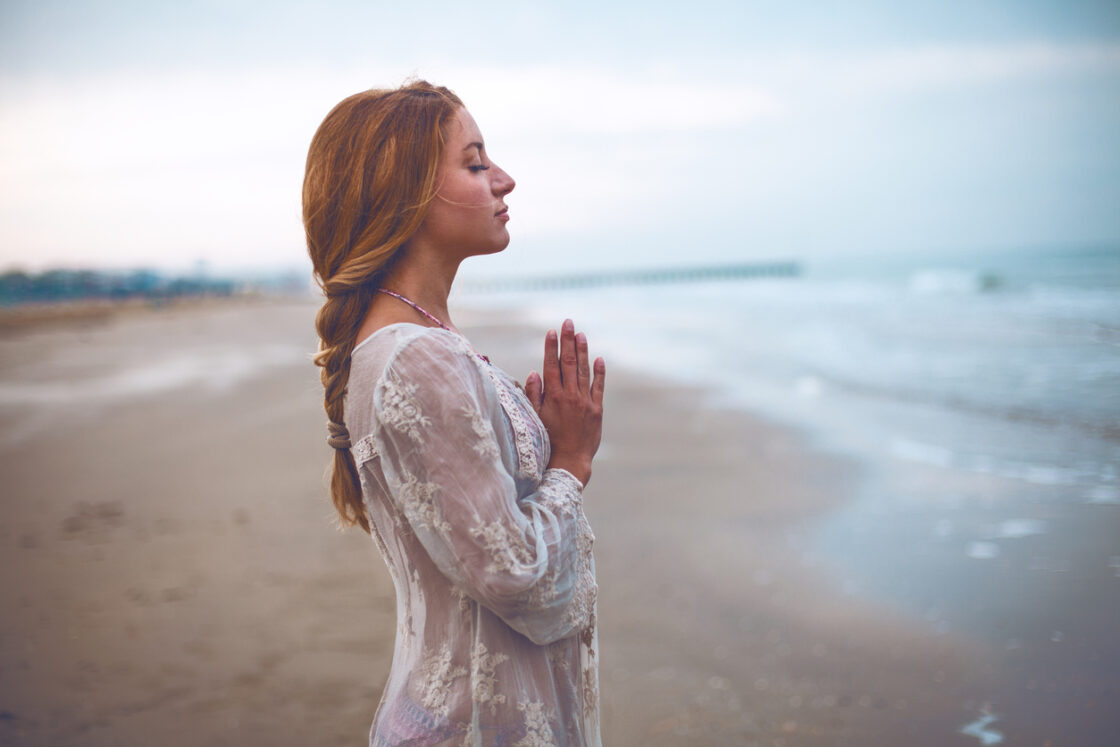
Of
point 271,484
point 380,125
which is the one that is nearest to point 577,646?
point 380,125

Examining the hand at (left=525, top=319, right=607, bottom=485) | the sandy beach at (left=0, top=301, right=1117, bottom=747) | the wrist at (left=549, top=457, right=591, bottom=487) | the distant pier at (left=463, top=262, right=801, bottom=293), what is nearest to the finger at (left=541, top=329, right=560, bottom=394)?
the hand at (left=525, top=319, right=607, bottom=485)

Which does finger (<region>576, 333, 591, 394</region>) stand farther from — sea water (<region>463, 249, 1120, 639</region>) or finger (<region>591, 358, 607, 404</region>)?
sea water (<region>463, 249, 1120, 639</region>)

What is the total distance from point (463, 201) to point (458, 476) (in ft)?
1.70

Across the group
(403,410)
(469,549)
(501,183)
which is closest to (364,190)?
(501,183)

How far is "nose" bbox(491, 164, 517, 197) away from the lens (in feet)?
5.35

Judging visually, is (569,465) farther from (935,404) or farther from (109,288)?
(109,288)

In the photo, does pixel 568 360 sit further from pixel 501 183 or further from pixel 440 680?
pixel 440 680

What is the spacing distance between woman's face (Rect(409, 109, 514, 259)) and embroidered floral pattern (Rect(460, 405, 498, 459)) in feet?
1.28

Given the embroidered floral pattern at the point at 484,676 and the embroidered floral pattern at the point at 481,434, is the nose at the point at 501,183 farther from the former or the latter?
the embroidered floral pattern at the point at 484,676

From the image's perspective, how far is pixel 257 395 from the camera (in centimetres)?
1202

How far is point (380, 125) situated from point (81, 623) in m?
4.34

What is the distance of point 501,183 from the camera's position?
5.38ft

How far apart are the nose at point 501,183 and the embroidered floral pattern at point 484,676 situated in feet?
2.77

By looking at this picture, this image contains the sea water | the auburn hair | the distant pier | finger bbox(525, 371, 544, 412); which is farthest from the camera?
the distant pier
